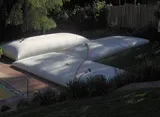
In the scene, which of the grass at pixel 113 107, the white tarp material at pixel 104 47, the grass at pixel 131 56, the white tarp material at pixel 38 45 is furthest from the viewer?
the white tarp material at pixel 38 45

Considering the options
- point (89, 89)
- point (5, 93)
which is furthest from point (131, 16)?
point (89, 89)

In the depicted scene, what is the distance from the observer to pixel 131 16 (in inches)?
842

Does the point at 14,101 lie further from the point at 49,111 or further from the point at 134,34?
the point at 134,34

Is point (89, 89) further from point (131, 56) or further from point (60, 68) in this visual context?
point (131, 56)

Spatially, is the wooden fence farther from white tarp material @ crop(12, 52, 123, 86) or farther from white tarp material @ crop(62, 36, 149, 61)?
white tarp material @ crop(12, 52, 123, 86)

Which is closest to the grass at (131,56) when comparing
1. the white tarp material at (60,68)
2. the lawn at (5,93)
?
the white tarp material at (60,68)

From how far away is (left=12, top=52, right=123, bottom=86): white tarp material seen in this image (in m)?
12.0

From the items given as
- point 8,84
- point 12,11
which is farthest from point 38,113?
point 12,11

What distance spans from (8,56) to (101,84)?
9.24 m

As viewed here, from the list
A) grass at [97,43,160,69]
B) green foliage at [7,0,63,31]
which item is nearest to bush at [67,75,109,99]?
grass at [97,43,160,69]

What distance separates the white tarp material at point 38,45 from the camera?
16.0 metres

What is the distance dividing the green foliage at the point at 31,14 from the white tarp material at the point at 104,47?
2.88 metres

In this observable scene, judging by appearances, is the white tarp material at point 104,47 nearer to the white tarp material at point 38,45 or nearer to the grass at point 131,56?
the grass at point 131,56

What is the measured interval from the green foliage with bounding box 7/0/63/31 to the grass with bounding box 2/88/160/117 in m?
11.5
